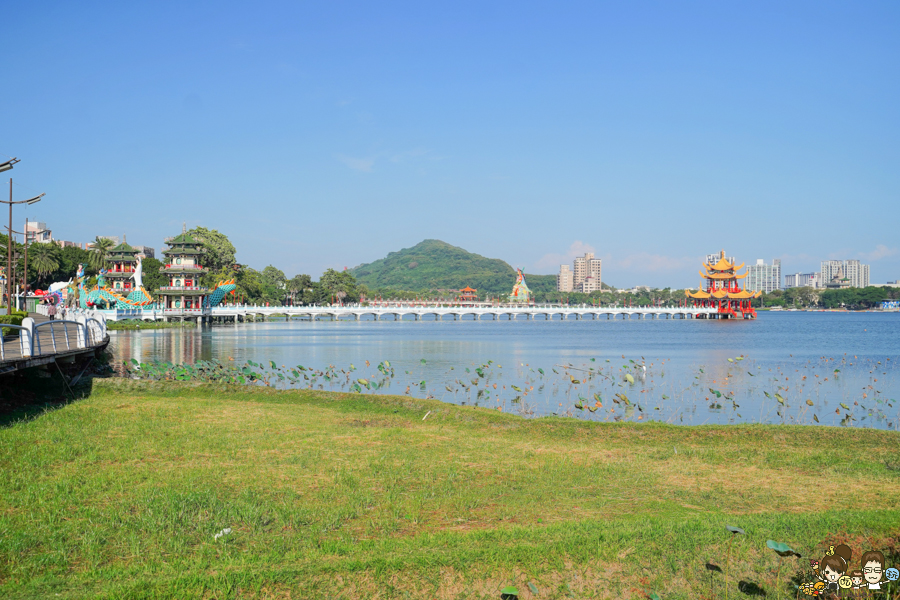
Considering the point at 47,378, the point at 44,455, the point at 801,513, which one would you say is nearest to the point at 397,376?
the point at 47,378

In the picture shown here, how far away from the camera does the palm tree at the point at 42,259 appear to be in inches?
2953

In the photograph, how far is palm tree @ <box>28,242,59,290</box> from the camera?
246 feet

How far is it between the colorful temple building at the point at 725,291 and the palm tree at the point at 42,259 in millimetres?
84053

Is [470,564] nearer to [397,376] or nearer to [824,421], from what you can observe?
[824,421]

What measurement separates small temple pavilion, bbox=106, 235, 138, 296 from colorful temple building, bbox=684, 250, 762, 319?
74905mm

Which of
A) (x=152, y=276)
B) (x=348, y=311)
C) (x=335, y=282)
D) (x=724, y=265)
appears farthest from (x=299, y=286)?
(x=724, y=265)

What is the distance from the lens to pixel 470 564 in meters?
5.70

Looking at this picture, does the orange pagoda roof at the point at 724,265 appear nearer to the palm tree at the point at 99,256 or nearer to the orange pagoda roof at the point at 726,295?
the orange pagoda roof at the point at 726,295

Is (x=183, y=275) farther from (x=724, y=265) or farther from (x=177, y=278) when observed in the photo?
(x=724, y=265)

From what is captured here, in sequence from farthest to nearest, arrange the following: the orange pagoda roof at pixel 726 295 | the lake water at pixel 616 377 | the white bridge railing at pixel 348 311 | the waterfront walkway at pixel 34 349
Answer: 1. the orange pagoda roof at pixel 726 295
2. the white bridge railing at pixel 348 311
3. the lake water at pixel 616 377
4. the waterfront walkway at pixel 34 349

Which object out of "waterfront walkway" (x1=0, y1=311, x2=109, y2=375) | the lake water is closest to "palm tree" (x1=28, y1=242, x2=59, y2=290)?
the lake water

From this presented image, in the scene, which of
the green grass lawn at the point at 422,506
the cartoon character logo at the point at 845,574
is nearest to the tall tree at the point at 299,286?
the green grass lawn at the point at 422,506

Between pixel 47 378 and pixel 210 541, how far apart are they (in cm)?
1195

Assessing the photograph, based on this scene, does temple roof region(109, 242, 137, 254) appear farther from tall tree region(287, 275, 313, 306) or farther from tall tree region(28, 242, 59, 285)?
tall tree region(287, 275, 313, 306)
